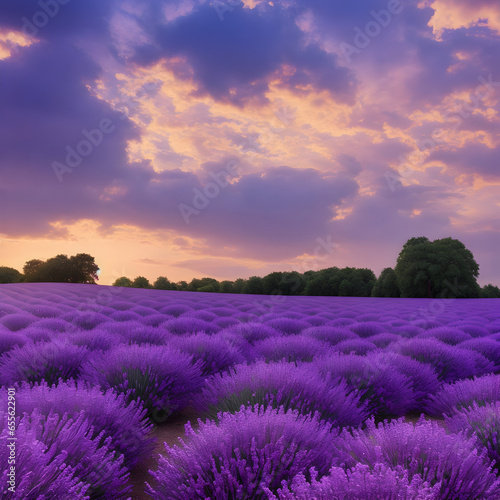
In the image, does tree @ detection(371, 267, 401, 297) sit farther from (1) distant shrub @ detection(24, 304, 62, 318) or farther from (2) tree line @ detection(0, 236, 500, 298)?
(1) distant shrub @ detection(24, 304, 62, 318)

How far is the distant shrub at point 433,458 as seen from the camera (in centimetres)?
152

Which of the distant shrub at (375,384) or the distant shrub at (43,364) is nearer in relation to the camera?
the distant shrub at (375,384)

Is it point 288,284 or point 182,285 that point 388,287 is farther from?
point 182,285

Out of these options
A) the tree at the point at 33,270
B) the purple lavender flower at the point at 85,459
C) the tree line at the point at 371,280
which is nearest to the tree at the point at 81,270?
the tree line at the point at 371,280

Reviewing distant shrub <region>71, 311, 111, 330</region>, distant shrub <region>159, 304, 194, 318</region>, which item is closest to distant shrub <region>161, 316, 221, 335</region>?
distant shrub <region>71, 311, 111, 330</region>

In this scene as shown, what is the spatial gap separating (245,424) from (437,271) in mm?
37467

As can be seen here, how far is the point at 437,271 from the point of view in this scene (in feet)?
115

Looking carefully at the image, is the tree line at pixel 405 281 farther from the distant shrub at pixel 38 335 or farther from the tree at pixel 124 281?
the distant shrub at pixel 38 335

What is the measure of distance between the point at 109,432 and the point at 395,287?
42264mm

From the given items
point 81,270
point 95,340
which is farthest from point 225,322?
point 81,270

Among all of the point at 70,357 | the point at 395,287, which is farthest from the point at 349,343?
the point at 395,287

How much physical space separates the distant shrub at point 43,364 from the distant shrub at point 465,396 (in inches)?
123

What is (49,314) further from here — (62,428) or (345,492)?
(345,492)

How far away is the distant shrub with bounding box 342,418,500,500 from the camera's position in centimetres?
152
